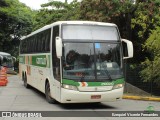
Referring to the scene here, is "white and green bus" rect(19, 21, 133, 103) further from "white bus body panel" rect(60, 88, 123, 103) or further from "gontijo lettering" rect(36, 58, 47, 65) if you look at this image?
"gontijo lettering" rect(36, 58, 47, 65)

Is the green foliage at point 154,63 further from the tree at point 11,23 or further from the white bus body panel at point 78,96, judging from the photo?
the tree at point 11,23

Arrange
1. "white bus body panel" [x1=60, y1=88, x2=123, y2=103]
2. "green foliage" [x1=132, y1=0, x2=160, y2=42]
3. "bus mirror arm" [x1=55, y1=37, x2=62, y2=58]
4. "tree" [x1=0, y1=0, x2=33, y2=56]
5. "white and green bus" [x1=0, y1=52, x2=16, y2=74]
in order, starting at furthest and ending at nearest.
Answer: "tree" [x1=0, y1=0, x2=33, y2=56], "white and green bus" [x1=0, y1=52, x2=16, y2=74], "green foliage" [x1=132, y1=0, x2=160, y2=42], "white bus body panel" [x1=60, y1=88, x2=123, y2=103], "bus mirror arm" [x1=55, y1=37, x2=62, y2=58]

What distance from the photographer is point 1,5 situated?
2044 inches

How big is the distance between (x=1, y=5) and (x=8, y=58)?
29.0ft

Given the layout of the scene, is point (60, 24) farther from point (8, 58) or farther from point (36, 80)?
point (8, 58)

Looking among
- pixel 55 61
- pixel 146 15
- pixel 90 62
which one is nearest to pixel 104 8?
pixel 146 15

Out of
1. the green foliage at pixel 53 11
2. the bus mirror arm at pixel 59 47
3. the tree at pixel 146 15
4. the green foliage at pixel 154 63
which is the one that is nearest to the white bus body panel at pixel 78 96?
the bus mirror arm at pixel 59 47

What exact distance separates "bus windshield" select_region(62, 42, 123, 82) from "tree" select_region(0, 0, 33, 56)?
38.1 metres

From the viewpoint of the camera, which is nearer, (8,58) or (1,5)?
(8,58)

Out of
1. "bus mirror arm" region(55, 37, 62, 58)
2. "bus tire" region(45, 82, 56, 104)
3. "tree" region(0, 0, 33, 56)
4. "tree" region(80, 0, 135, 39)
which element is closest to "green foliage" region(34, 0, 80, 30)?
"tree" region(80, 0, 135, 39)

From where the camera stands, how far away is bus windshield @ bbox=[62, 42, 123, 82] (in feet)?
43.5

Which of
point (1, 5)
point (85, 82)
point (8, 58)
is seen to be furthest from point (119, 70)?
point (1, 5)

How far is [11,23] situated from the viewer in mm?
52875

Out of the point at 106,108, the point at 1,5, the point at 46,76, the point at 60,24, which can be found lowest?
the point at 106,108
